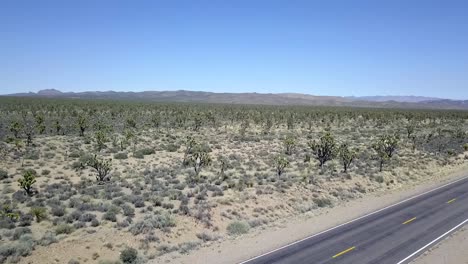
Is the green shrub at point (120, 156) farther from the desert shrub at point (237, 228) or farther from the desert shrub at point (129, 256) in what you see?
the desert shrub at point (129, 256)

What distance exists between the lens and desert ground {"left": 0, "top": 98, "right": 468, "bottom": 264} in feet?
66.5

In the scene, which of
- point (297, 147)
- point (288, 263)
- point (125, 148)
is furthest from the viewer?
point (297, 147)

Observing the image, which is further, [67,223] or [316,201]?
[316,201]

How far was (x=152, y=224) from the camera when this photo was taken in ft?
72.9

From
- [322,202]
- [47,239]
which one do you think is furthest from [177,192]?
[322,202]

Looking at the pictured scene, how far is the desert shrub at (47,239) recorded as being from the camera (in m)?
19.1

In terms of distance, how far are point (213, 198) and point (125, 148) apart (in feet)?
72.3

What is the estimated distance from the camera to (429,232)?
2291 centimetres

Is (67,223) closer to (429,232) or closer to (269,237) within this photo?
(269,237)

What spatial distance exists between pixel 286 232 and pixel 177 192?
9.44 meters

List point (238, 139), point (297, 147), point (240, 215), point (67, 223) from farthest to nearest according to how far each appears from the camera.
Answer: point (238, 139) < point (297, 147) < point (240, 215) < point (67, 223)

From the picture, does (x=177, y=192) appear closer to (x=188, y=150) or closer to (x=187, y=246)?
(x=187, y=246)

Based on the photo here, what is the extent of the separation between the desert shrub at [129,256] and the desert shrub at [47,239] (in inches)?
151

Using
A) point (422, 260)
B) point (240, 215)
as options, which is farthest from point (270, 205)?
point (422, 260)
